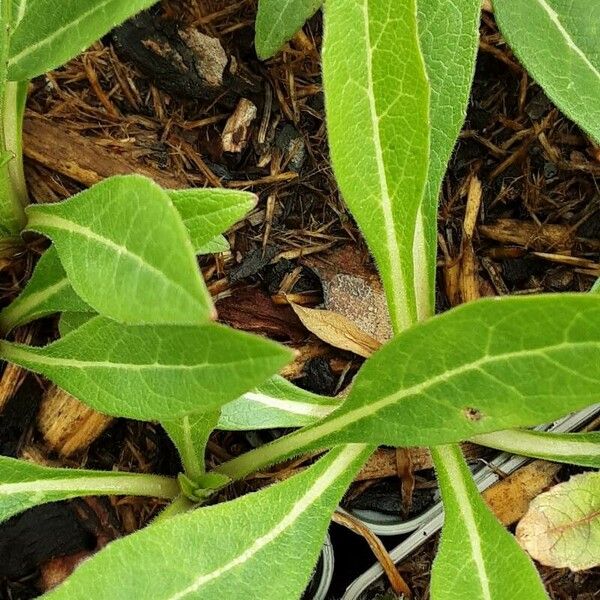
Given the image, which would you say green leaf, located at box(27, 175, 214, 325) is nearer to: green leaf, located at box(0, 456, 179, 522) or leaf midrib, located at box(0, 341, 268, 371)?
leaf midrib, located at box(0, 341, 268, 371)

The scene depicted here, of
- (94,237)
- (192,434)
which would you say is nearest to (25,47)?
(94,237)

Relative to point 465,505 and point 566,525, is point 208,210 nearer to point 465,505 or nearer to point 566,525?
point 465,505

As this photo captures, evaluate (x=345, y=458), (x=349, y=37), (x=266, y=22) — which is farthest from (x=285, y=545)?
(x=266, y=22)

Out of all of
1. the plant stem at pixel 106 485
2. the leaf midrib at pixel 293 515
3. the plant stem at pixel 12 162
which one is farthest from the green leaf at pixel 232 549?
the plant stem at pixel 12 162

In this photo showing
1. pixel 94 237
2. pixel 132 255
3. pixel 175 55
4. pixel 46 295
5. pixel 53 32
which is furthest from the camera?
pixel 175 55

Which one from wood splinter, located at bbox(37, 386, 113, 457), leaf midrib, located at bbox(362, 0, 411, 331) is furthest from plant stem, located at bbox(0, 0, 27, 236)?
leaf midrib, located at bbox(362, 0, 411, 331)
